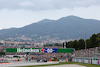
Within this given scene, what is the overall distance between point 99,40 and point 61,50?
27.7 m

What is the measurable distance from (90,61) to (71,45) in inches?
3722

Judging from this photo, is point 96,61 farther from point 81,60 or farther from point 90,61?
point 81,60

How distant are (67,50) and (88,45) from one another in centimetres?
3459

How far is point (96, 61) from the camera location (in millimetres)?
48938

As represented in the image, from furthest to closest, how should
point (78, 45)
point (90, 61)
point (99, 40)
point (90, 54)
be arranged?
point (78, 45) < point (99, 40) < point (90, 54) < point (90, 61)

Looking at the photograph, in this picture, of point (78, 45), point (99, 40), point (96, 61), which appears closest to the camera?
point (96, 61)

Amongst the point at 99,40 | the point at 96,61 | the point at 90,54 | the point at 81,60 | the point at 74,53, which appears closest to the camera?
the point at 96,61

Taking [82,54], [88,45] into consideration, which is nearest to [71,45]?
[88,45]

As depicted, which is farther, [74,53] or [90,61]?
[74,53]

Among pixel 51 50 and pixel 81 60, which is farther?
pixel 51 50

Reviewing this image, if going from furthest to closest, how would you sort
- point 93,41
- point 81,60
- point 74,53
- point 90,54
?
1. point 93,41
2. point 74,53
3. point 90,54
4. point 81,60

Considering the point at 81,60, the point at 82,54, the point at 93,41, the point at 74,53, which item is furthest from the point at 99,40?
the point at 81,60

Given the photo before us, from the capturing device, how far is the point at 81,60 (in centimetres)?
6181

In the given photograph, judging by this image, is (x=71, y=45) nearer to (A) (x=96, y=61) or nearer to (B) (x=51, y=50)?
(B) (x=51, y=50)
